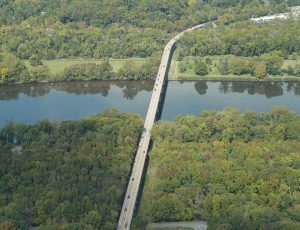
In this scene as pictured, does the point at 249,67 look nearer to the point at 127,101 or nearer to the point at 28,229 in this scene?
the point at 127,101

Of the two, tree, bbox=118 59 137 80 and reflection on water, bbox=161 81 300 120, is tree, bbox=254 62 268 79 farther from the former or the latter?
tree, bbox=118 59 137 80

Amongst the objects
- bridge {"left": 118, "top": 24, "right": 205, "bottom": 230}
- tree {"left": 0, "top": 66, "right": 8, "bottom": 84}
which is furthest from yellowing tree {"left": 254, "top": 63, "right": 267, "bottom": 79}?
tree {"left": 0, "top": 66, "right": 8, "bottom": 84}

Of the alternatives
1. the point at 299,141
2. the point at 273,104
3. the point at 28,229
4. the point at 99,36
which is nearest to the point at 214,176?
the point at 299,141

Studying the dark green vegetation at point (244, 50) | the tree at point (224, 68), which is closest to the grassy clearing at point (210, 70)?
the dark green vegetation at point (244, 50)

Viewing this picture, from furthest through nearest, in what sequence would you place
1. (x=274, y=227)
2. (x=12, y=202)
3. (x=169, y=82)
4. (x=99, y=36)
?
1. (x=99, y=36)
2. (x=169, y=82)
3. (x=12, y=202)
4. (x=274, y=227)

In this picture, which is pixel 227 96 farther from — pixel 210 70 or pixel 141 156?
pixel 141 156

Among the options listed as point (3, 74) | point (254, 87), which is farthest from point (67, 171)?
point (254, 87)
